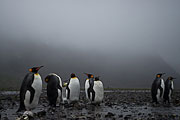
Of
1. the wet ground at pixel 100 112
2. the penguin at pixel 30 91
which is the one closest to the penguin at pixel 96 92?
the wet ground at pixel 100 112

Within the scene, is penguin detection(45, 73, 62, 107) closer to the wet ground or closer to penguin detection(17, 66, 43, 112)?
the wet ground

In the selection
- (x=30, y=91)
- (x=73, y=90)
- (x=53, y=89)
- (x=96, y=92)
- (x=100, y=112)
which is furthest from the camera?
(x=73, y=90)

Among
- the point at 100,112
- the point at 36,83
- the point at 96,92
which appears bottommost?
the point at 100,112

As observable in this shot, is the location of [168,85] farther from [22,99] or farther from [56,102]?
[22,99]

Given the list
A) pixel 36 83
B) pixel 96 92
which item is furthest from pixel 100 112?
pixel 36 83

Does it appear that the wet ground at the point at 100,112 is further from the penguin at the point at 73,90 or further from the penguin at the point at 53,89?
the penguin at the point at 73,90

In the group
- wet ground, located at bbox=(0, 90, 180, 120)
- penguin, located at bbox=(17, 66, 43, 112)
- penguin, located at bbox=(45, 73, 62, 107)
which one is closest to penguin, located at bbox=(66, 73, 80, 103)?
wet ground, located at bbox=(0, 90, 180, 120)

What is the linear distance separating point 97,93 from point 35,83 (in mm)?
4398

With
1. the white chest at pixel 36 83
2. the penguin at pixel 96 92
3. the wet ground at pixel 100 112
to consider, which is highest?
the white chest at pixel 36 83

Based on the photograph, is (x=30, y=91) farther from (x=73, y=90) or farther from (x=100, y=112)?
(x=73, y=90)

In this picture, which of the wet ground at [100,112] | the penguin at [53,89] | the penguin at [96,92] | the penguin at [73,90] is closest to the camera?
the wet ground at [100,112]

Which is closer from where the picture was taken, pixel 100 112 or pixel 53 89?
pixel 100 112

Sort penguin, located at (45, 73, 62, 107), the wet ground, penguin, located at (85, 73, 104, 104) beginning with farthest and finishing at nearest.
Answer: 1. penguin, located at (85, 73, 104, 104)
2. penguin, located at (45, 73, 62, 107)
3. the wet ground

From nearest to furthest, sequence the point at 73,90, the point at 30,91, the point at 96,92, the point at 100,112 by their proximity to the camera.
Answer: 1. the point at 30,91
2. the point at 100,112
3. the point at 96,92
4. the point at 73,90
